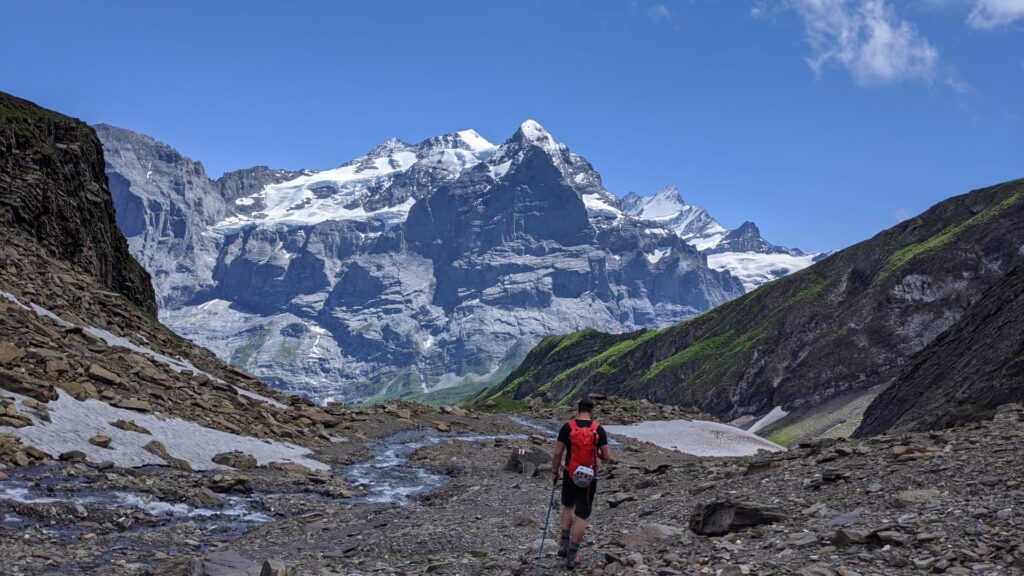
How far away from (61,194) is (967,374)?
79989mm

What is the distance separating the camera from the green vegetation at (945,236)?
155500 millimetres

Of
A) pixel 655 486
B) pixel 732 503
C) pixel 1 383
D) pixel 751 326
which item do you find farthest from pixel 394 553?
pixel 751 326

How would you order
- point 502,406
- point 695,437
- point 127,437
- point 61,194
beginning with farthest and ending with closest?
1. point 502,406
2. point 695,437
3. point 61,194
4. point 127,437

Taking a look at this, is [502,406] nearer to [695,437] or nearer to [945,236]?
[695,437]

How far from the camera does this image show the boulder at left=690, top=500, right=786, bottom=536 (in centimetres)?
1859

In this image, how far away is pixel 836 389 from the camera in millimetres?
146750

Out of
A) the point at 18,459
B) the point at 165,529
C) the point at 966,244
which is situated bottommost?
the point at 165,529

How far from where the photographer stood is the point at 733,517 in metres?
18.7

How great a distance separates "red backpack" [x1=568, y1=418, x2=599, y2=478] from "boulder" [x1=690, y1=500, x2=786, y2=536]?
3.38 meters

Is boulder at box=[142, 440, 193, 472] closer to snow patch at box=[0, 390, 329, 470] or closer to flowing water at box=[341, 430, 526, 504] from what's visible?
snow patch at box=[0, 390, 329, 470]

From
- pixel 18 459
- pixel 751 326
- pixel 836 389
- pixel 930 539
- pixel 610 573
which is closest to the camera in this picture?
pixel 930 539

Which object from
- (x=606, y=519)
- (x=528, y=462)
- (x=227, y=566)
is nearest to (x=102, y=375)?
(x=528, y=462)

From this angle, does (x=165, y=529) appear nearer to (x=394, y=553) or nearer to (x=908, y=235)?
(x=394, y=553)

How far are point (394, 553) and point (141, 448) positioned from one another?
1709 centimetres
